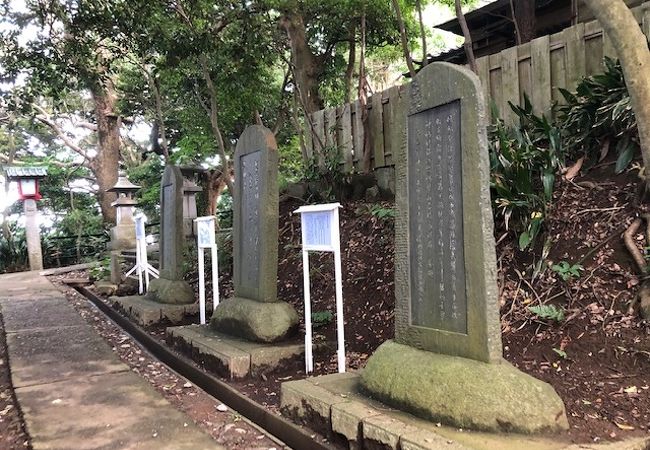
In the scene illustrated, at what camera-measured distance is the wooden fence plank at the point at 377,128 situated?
768cm

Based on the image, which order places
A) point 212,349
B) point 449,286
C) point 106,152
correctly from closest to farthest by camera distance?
1. point 449,286
2. point 212,349
3. point 106,152

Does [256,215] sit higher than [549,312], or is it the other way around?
[256,215]

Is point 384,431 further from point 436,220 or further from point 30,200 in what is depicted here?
point 30,200

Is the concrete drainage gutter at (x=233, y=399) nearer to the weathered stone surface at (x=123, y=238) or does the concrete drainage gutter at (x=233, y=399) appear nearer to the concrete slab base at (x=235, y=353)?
the concrete slab base at (x=235, y=353)

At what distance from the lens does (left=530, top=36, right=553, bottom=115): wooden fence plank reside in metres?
5.89

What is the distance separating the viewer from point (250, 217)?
5.47 meters

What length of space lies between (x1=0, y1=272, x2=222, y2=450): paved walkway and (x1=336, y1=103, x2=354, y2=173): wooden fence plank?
4287 mm

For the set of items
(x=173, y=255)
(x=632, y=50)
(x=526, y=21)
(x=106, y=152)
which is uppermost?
(x=526, y=21)


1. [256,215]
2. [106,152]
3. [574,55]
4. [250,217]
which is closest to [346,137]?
[250,217]

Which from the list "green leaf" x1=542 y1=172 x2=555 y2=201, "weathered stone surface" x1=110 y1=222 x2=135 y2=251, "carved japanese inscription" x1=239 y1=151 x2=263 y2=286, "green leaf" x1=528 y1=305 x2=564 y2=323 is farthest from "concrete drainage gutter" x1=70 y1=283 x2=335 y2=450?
"weathered stone surface" x1=110 y1=222 x2=135 y2=251

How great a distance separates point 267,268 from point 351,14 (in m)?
5.24

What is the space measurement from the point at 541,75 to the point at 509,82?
41cm

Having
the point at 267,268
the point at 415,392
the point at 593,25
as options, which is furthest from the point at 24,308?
the point at 593,25

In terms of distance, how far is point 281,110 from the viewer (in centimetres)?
1137
